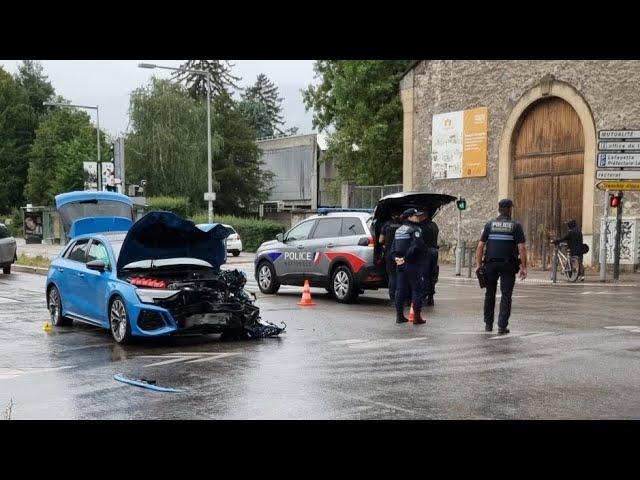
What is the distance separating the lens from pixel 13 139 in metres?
77.6

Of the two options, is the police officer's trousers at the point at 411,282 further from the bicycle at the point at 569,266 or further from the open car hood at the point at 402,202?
the bicycle at the point at 569,266

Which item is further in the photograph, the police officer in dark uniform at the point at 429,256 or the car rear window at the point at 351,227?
the car rear window at the point at 351,227

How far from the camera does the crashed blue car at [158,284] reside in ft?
34.1

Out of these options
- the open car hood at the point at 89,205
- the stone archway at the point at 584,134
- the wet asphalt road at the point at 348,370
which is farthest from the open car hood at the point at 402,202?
the stone archway at the point at 584,134

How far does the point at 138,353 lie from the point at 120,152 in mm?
23814

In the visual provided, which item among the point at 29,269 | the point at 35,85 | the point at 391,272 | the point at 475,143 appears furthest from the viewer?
the point at 35,85

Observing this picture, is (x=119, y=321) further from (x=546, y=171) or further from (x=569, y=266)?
(x=546, y=171)

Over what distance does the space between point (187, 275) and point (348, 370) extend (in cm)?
349

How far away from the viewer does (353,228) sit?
1580 cm

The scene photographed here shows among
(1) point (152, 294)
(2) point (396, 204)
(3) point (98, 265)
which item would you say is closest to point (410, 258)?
(2) point (396, 204)

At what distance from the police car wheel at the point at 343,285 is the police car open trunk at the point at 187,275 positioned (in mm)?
4307
